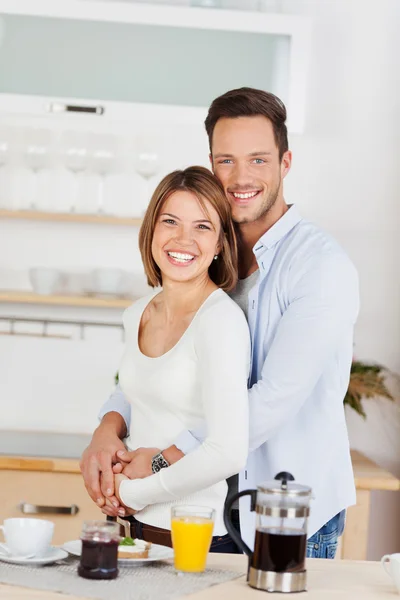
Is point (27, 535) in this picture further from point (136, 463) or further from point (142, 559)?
point (136, 463)

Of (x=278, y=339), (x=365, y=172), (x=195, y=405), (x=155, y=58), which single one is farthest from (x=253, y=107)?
(x=365, y=172)

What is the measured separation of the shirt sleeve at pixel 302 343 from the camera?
215 centimetres

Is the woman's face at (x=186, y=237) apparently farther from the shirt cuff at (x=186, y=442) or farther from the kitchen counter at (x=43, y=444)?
the kitchen counter at (x=43, y=444)

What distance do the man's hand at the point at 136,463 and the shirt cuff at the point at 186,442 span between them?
2.3 inches

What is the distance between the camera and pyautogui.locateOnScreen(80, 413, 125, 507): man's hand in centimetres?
218

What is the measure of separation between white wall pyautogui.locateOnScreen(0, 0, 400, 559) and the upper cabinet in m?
0.44

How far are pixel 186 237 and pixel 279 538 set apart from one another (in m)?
0.77

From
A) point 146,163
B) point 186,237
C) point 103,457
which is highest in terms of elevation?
point 146,163

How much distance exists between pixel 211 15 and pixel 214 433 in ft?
6.73

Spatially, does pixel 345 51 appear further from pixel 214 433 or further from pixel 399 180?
pixel 214 433

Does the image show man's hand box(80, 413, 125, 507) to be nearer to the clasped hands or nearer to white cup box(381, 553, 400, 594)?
the clasped hands

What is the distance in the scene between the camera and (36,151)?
3.75 meters

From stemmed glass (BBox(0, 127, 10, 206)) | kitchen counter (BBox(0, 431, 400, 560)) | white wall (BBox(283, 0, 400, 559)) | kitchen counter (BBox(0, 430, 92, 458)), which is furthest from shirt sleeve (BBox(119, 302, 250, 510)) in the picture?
white wall (BBox(283, 0, 400, 559))

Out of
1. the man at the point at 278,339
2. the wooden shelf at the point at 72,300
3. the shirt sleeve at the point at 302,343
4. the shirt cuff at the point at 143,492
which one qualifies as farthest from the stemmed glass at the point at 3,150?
the shirt cuff at the point at 143,492
